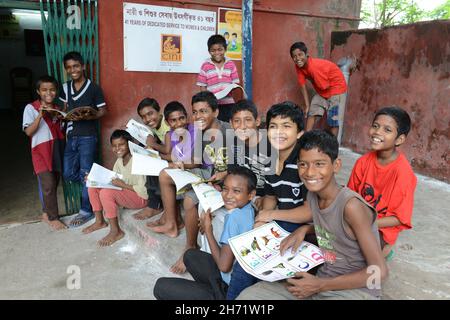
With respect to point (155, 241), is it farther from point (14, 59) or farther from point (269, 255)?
point (14, 59)

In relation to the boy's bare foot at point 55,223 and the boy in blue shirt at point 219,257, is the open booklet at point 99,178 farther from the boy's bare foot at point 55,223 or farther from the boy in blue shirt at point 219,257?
the boy in blue shirt at point 219,257

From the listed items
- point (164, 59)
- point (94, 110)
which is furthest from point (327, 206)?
point (164, 59)

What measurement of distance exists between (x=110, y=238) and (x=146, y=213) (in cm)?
36

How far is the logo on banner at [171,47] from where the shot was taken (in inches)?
150

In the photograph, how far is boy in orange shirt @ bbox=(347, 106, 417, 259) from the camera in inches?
80.4

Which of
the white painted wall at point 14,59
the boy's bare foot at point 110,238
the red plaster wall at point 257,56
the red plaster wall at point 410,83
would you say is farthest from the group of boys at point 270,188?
the white painted wall at point 14,59

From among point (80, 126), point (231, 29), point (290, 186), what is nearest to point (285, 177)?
point (290, 186)

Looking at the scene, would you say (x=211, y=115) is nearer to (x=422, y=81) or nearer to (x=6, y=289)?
(x=6, y=289)

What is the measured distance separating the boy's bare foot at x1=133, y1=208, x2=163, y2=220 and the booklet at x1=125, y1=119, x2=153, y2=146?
1.90 ft

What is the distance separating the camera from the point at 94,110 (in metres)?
3.29

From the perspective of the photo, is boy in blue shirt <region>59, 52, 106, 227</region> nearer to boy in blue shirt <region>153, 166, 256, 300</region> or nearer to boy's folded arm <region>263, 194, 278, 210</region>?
boy in blue shirt <region>153, 166, 256, 300</region>

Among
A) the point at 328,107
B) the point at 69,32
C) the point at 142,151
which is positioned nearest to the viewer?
the point at 142,151

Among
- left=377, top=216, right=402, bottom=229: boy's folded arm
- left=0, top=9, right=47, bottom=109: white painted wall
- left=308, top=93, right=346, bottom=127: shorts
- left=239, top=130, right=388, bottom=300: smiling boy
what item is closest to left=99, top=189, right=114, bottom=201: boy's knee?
left=239, top=130, right=388, bottom=300: smiling boy

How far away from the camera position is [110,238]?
125 inches
